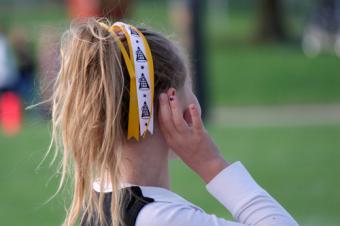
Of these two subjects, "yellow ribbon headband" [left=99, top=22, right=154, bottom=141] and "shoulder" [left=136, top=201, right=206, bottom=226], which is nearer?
"shoulder" [left=136, top=201, right=206, bottom=226]

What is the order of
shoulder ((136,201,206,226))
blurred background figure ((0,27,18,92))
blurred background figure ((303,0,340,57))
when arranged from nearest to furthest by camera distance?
1. shoulder ((136,201,206,226))
2. blurred background figure ((0,27,18,92))
3. blurred background figure ((303,0,340,57))

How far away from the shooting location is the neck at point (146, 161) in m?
2.48

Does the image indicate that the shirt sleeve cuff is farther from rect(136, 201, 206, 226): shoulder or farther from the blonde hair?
the blonde hair

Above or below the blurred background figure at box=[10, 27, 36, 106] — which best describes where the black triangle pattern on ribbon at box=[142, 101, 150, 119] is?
above

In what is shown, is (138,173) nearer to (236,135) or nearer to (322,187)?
(322,187)

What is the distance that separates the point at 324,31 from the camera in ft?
100

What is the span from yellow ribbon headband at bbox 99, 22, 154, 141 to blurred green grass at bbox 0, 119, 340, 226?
3359 mm

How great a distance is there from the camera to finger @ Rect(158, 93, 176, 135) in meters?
2.44

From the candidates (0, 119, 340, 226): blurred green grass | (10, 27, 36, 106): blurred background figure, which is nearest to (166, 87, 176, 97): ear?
(0, 119, 340, 226): blurred green grass

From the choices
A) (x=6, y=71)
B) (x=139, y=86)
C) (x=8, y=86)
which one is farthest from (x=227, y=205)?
(x=6, y=71)

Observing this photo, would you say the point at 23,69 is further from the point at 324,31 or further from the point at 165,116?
the point at 165,116

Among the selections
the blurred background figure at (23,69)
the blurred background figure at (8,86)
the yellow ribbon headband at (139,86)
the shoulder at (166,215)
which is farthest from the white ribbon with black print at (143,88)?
the blurred background figure at (23,69)

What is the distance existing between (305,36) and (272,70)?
24.0 ft

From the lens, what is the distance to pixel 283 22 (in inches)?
1329
